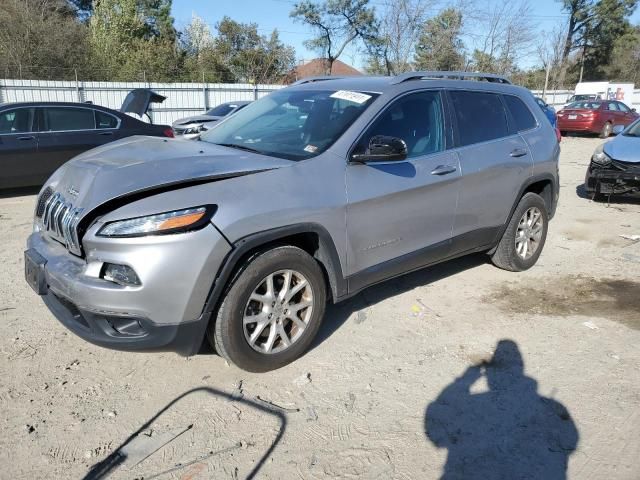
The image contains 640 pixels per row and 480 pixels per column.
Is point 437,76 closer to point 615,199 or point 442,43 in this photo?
point 615,199

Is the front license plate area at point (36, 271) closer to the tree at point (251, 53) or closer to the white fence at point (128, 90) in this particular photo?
the white fence at point (128, 90)

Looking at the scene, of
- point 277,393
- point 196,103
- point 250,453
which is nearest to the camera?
point 250,453

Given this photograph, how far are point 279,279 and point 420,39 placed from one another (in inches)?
1111

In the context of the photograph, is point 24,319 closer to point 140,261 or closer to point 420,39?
point 140,261

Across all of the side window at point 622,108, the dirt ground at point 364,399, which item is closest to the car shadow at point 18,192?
the dirt ground at point 364,399

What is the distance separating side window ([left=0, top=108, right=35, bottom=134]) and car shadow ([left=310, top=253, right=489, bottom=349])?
6.42 meters

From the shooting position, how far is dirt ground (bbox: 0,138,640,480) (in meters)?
2.52

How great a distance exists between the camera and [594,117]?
66.5ft

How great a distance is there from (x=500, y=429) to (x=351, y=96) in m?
2.44

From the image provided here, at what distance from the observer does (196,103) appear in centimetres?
2092

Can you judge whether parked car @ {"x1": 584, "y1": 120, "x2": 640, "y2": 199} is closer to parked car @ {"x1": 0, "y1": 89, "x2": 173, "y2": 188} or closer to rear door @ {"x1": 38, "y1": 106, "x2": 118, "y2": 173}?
parked car @ {"x1": 0, "y1": 89, "x2": 173, "y2": 188}

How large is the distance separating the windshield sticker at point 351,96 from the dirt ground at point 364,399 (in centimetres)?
167

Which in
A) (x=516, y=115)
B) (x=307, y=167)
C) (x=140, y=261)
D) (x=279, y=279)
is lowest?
(x=279, y=279)

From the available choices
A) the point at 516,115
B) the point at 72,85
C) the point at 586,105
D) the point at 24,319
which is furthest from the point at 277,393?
the point at 586,105
